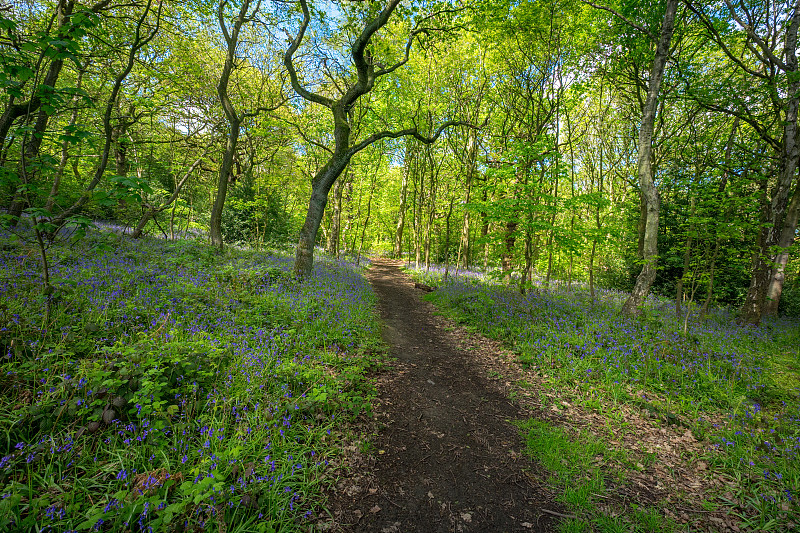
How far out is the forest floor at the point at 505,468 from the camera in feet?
9.53

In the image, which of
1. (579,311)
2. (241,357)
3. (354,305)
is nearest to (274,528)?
(241,357)

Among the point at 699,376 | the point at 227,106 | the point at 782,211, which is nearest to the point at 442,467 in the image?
the point at 699,376

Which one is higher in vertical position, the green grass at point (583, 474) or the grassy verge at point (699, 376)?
the grassy verge at point (699, 376)

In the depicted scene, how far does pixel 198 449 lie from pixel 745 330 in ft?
45.6

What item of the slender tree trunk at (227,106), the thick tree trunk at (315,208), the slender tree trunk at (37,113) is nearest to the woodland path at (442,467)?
the slender tree trunk at (37,113)

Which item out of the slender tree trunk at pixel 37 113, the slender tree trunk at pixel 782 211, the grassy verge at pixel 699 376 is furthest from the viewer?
the slender tree trunk at pixel 782 211

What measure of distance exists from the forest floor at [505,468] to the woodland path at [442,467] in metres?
0.01

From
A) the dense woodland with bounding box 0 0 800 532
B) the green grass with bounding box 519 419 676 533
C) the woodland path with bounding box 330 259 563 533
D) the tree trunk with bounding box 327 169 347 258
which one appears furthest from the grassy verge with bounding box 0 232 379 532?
the tree trunk with bounding box 327 169 347 258

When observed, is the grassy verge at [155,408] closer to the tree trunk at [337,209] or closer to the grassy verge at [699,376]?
the grassy verge at [699,376]

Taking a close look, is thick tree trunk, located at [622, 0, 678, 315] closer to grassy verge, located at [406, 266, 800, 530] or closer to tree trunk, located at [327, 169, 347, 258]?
grassy verge, located at [406, 266, 800, 530]

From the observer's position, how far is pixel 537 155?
30.5 ft

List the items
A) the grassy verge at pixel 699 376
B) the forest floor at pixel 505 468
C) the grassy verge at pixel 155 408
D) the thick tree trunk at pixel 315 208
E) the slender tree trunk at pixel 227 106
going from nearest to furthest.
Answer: the grassy verge at pixel 155 408
the forest floor at pixel 505 468
the grassy verge at pixel 699 376
the thick tree trunk at pixel 315 208
the slender tree trunk at pixel 227 106

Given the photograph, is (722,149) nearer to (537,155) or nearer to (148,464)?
(537,155)

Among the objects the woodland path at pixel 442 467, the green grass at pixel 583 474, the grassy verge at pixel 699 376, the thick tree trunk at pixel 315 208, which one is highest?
the thick tree trunk at pixel 315 208
